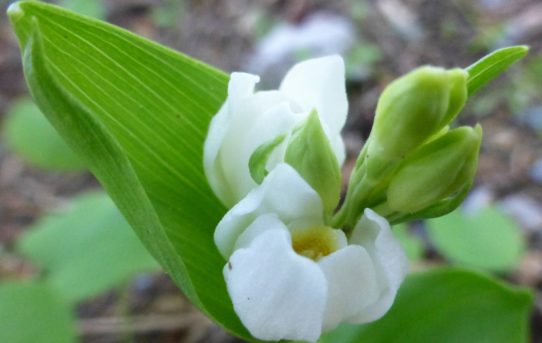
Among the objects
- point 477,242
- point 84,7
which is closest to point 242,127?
point 477,242

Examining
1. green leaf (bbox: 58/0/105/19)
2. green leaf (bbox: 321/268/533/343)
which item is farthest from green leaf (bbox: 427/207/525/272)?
green leaf (bbox: 58/0/105/19)

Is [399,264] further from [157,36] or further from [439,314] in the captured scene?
[157,36]

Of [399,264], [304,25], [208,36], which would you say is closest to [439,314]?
[399,264]

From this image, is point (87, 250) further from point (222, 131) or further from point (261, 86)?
point (261, 86)

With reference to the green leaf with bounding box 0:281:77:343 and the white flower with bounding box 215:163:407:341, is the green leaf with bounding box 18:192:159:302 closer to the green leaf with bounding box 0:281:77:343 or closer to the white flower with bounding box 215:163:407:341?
the green leaf with bounding box 0:281:77:343

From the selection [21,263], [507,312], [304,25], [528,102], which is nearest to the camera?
[507,312]

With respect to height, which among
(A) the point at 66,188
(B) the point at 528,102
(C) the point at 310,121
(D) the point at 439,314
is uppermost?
(C) the point at 310,121

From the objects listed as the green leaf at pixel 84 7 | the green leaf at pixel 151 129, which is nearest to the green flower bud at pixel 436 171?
the green leaf at pixel 151 129
